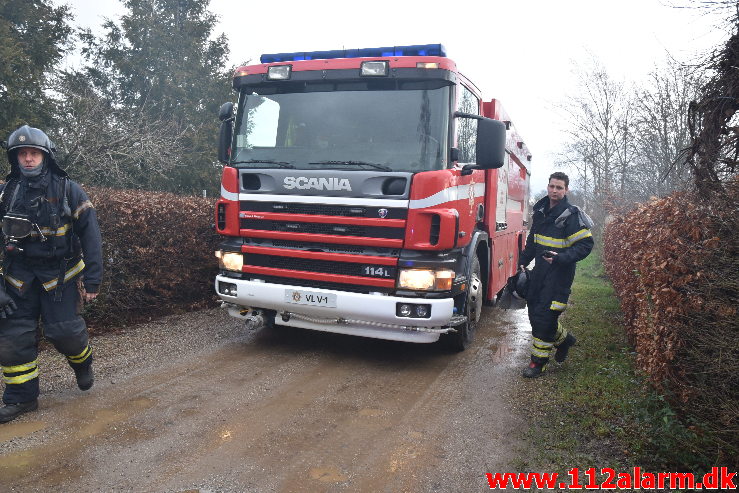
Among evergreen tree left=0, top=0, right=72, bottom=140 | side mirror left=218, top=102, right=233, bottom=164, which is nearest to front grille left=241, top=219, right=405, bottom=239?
side mirror left=218, top=102, right=233, bottom=164

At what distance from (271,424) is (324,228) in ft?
6.28

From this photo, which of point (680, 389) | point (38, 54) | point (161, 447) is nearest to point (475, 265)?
point (680, 389)

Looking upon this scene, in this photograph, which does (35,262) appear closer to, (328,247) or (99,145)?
(328,247)

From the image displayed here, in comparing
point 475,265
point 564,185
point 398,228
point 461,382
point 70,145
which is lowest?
point 461,382

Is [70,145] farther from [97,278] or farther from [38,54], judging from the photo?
[97,278]

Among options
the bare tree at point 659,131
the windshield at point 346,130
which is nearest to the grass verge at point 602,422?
the windshield at point 346,130

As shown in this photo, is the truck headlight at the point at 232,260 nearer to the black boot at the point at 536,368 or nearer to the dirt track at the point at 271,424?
the dirt track at the point at 271,424

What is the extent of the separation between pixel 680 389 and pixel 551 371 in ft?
6.69

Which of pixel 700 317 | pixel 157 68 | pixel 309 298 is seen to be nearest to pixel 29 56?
pixel 157 68

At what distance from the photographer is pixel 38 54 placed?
52.2 feet

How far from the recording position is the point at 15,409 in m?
3.82

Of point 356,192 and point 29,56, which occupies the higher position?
point 29,56

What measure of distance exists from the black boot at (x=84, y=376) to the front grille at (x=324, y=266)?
5.63 ft

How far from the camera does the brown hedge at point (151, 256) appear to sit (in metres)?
6.02
